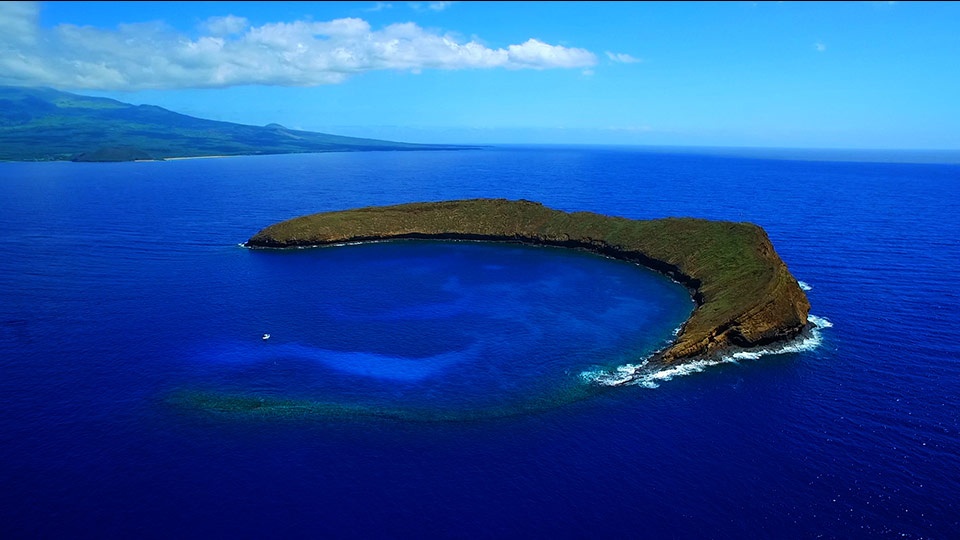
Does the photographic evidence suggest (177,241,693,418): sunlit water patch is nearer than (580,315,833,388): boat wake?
Yes

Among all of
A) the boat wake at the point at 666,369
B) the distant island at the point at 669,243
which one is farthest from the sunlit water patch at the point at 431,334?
the distant island at the point at 669,243

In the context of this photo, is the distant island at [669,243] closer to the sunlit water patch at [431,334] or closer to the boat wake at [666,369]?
the boat wake at [666,369]

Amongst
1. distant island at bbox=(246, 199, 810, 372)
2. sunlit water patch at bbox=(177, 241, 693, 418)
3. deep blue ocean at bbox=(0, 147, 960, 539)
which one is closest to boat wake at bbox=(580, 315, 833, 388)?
deep blue ocean at bbox=(0, 147, 960, 539)

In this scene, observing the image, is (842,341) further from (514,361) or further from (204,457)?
(204,457)

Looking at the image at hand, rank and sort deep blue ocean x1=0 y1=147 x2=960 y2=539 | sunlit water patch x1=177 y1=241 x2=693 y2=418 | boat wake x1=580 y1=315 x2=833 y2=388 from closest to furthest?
deep blue ocean x1=0 y1=147 x2=960 y2=539 → sunlit water patch x1=177 y1=241 x2=693 y2=418 → boat wake x1=580 y1=315 x2=833 y2=388

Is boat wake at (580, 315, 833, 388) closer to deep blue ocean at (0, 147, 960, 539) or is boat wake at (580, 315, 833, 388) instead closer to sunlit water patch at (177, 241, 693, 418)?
deep blue ocean at (0, 147, 960, 539)

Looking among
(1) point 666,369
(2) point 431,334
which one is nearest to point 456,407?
(2) point 431,334

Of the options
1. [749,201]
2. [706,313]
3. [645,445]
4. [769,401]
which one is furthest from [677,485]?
[749,201]
